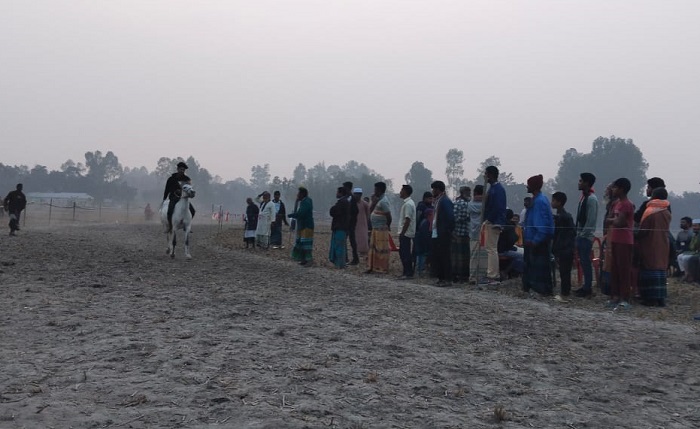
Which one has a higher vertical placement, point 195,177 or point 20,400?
point 195,177

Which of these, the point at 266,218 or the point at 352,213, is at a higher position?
the point at 352,213

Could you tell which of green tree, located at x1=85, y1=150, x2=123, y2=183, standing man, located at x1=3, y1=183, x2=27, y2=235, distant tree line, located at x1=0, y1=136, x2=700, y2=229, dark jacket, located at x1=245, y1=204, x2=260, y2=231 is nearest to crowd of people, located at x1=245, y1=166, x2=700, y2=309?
dark jacket, located at x1=245, y1=204, x2=260, y2=231

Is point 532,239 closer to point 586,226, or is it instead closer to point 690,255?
point 586,226

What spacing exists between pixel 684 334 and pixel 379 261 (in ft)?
24.1

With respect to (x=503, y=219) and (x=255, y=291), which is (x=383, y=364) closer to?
(x=255, y=291)

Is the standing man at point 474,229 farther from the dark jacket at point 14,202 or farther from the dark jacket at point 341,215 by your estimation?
the dark jacket at point 14,202

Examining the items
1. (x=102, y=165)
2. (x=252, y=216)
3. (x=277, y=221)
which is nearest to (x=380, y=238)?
(x=252, y=216)

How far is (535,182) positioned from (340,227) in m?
4.97

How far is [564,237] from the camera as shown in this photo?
1083cm

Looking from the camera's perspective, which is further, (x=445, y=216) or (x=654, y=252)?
(x=445, y=216)

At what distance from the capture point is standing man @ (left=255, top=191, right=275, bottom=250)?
20.1 metres

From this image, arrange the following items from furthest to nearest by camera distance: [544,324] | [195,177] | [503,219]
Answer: [195,177], [503,219], [544,324]

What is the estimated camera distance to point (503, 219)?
11.7m

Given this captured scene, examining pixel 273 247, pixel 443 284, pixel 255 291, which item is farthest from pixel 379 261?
pixel 273 247
